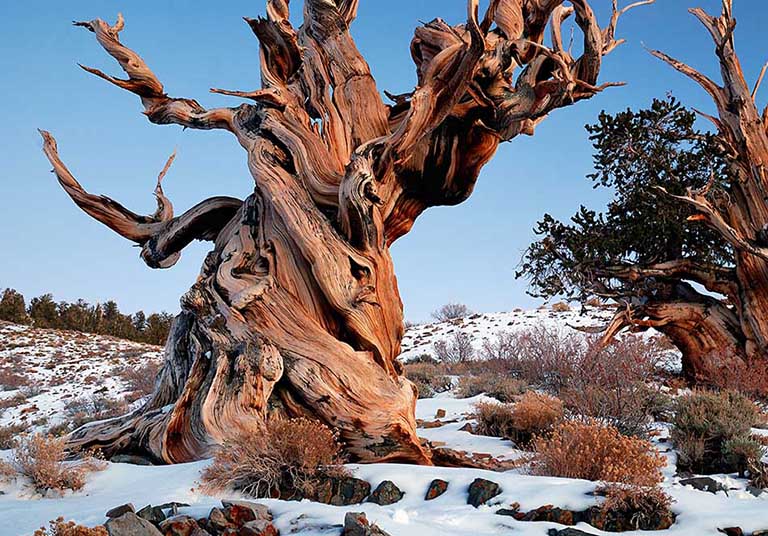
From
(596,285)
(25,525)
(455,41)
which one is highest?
(455,41)

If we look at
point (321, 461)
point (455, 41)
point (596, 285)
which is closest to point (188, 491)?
point (321, 461)

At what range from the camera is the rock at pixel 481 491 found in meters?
4.89

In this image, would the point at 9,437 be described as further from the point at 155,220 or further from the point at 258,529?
the point at 258,529

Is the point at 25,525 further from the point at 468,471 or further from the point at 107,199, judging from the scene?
the point at 107,199

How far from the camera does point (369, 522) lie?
4297 millimetres

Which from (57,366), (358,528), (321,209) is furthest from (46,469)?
(57,366)

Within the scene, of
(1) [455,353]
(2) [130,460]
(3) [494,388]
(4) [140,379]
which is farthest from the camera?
(1) [455,353]

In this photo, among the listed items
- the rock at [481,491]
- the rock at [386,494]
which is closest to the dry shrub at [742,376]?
the rock at [481,491]

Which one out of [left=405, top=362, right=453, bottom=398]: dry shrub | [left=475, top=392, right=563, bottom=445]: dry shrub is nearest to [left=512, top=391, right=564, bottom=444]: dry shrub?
[left=475, top=392, right=563, bottom=445]: dry shrub

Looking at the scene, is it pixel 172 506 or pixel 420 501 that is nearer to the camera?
pixel 172 506

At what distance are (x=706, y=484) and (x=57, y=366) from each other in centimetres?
2320

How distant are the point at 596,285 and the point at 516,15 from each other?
779 centimetres

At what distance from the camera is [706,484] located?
5133 mm

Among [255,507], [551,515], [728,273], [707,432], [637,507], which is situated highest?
[728,273]
